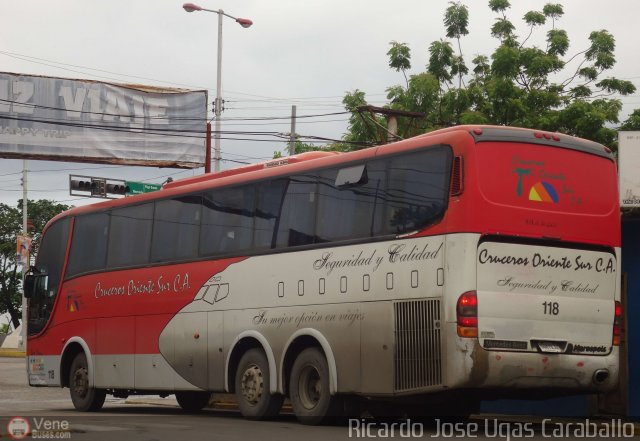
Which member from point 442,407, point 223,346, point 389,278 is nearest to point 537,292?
point 389,278

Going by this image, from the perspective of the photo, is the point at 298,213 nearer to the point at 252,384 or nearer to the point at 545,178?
the point at 252,384

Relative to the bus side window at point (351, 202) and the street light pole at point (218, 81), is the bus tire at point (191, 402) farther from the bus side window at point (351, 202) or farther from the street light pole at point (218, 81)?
the street light pole at point (218, 81)

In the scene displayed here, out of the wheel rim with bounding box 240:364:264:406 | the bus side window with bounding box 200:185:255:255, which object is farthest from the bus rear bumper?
the bus side window with bounding box 200:185:255:255

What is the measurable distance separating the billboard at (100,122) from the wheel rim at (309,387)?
21.9 m

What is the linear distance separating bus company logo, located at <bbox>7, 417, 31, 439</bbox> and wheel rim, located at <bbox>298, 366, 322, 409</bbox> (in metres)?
3.63

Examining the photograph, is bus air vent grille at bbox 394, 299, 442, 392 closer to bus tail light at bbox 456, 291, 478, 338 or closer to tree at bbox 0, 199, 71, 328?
bus tail light at bbox 456, 291, 478, 338

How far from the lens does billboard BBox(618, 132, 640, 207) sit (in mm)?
15945

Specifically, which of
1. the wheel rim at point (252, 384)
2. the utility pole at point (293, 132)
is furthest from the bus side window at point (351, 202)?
the utility pole at point (293, 132)

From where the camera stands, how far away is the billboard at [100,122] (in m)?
35.2

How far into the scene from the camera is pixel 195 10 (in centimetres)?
3506

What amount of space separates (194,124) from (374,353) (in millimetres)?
24466

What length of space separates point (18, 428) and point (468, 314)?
550 cm

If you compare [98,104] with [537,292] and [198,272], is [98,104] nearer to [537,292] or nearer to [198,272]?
[198,272]

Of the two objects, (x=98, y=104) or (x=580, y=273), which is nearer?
(x=580, y=273)
